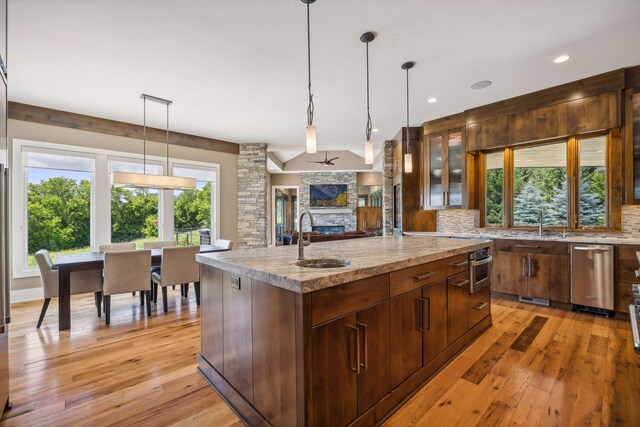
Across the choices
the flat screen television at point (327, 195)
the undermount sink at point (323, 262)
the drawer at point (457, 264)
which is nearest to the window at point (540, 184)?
the drawer at point (457, 264)

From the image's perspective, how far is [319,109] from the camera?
4504 mm

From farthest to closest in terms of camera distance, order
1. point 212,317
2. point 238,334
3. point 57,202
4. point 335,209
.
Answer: point 335,209
point 57,202
point 212,317
point 238,334

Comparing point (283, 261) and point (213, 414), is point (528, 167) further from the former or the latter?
point (213, 414)

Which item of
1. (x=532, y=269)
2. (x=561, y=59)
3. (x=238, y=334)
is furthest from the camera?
(x=532, y=269)

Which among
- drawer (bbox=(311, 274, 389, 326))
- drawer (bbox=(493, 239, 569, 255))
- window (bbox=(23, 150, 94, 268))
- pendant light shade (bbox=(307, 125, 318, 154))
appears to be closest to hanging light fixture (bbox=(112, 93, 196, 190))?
window (bbox=(23, 150, 94, 268))

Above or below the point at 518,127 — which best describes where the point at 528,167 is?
below

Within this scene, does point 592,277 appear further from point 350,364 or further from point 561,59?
point 350,364

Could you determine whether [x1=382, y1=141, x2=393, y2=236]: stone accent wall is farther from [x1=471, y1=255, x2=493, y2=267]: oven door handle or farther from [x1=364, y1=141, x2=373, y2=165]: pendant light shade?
[x1=364, y1=141, x2=373, y2=165]: pendant light shade

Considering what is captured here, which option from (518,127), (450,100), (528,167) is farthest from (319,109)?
(528,167)

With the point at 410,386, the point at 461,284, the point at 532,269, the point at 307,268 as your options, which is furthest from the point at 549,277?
the point at 307,268

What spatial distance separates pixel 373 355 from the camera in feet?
5.29

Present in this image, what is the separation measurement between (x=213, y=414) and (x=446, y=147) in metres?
4.75

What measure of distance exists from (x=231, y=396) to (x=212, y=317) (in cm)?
51

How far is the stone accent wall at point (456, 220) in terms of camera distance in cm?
480
